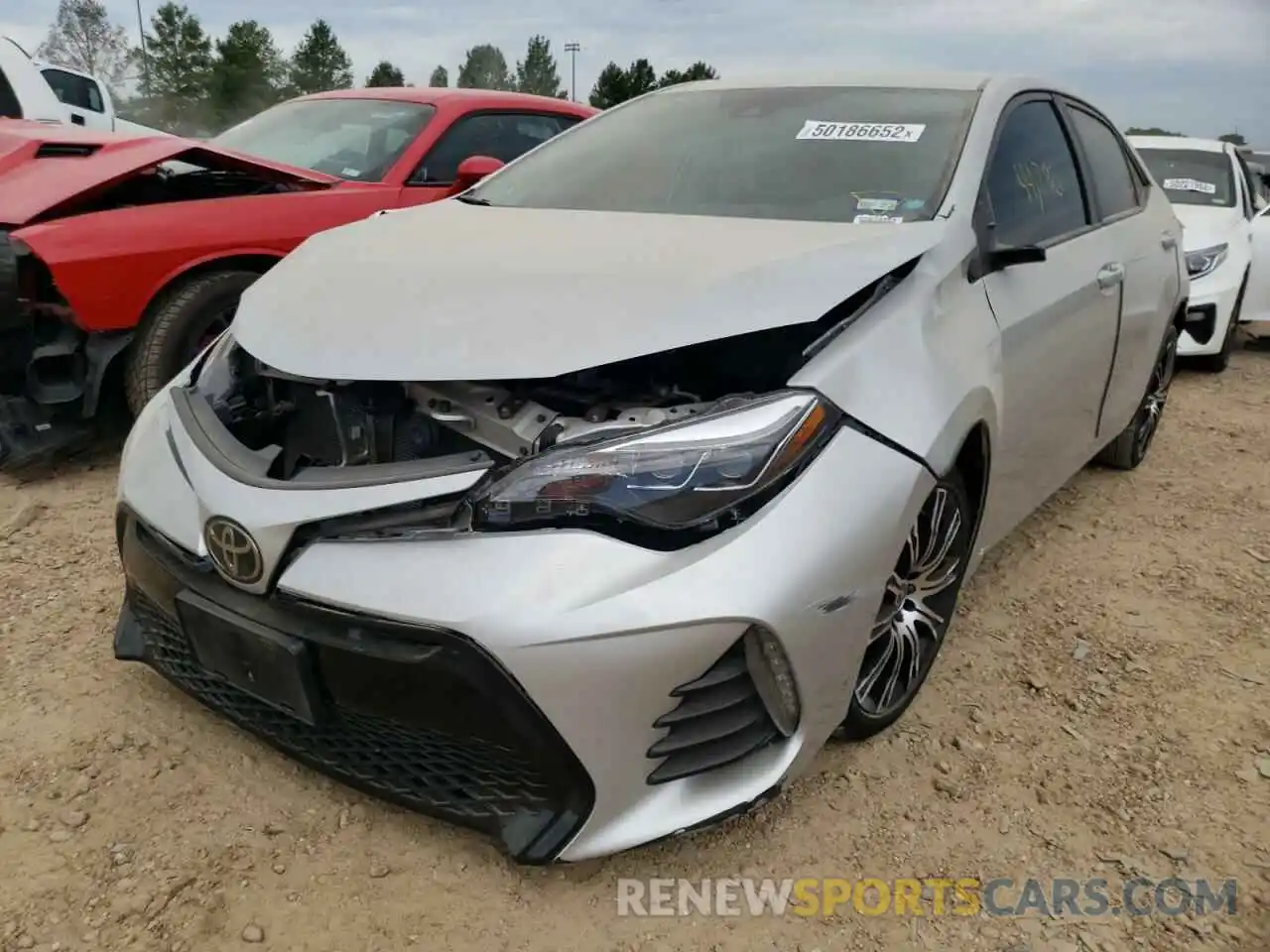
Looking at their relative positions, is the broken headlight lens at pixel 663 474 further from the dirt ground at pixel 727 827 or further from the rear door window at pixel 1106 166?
the rear door window at pixel 1106 166

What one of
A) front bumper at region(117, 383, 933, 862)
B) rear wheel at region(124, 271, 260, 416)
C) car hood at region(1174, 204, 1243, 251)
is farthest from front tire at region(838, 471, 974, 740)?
car hood at region(1174, 204, 1243, 251)

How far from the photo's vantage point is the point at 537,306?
1.79m

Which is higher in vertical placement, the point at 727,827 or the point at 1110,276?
the point at 1110,276

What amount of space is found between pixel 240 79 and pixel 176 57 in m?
3.51

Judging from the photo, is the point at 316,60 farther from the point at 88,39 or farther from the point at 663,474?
the point at 663,474

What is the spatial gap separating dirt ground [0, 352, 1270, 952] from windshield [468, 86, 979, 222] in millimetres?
1225

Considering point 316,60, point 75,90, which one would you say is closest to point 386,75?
point 316,60

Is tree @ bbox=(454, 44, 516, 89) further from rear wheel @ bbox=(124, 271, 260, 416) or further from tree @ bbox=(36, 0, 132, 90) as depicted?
rear wheel @ bbox=(124, 271, 260, 416)

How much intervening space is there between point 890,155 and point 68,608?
2.44m

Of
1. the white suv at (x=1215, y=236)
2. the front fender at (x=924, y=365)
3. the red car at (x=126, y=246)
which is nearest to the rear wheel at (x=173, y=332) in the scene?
the red car at (x=126, y=246)

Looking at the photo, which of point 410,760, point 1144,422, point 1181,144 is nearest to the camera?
point 410,760

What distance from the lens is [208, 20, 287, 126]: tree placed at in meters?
38.9

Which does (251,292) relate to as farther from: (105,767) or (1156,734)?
(1156,734)

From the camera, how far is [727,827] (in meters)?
1.92
